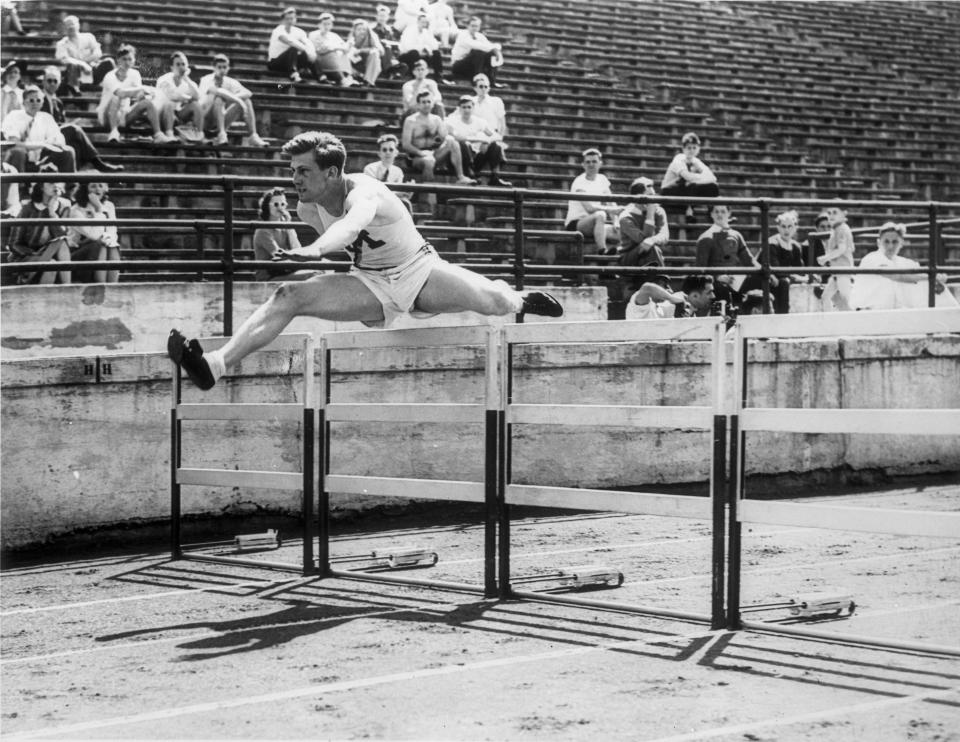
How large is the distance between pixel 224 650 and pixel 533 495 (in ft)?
6.04

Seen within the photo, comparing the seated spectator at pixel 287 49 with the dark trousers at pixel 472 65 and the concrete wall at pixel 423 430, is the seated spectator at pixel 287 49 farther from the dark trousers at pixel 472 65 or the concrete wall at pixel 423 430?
the concrete wall at pixel 423 430

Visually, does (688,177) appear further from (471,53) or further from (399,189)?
(399,189)

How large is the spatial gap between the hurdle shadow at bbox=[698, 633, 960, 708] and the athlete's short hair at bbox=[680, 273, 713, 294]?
6238mm

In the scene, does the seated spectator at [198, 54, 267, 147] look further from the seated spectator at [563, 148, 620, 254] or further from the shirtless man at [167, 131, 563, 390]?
the shirtless man at [167, 131, 563, 390]

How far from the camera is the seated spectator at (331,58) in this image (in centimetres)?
1989

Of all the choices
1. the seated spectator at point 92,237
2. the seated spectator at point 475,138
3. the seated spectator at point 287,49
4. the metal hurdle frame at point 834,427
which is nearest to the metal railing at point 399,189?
the seated spectator at point 92,237

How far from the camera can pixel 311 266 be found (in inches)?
456

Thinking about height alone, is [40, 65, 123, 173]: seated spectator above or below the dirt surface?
above

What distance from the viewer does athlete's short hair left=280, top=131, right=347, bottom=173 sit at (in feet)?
25.2

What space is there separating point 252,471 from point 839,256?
295 inches

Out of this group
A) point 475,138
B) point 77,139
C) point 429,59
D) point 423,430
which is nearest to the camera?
point 423,430

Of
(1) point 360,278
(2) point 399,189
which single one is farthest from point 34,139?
(1) point 360,278

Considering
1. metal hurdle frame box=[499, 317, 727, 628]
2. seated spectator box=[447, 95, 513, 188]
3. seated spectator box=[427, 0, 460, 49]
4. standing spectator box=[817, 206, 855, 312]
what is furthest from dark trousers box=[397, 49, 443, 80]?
metal hurdle frame box=[499, 317, 727, 628]

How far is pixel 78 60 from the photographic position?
18594 millimetres
